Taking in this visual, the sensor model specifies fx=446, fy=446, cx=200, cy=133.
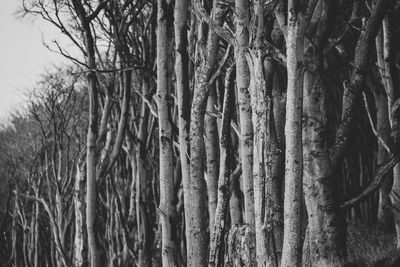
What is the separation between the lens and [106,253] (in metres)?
15.7

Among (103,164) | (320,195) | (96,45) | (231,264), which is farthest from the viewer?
(96,45)


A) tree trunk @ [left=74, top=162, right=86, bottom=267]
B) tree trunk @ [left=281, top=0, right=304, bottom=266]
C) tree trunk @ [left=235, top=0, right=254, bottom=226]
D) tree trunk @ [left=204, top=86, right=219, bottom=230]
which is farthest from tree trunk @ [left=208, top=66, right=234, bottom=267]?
tree trunk @ [left=74, top=162, right=86, bottom=267]

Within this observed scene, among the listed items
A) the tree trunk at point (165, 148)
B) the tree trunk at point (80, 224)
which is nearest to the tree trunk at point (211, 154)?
the tree trunk at point (165, 148)

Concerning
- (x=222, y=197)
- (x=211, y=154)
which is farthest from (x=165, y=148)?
(x=222, y=197)

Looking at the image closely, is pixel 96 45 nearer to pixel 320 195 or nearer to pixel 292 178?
pixel 320 195

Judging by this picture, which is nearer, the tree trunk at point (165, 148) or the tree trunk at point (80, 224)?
the tree trunk at point (165, 148)

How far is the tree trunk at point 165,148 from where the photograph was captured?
529 centimetres

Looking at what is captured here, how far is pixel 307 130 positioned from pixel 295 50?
1.41 m

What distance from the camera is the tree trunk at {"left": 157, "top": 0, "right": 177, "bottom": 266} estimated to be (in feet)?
17.4

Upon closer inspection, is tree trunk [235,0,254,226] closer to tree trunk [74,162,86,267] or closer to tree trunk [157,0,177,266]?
tree trunk [157,0,177,266]

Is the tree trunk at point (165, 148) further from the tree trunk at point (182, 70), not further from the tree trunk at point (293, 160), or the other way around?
the tree trunk at point (293, 160)

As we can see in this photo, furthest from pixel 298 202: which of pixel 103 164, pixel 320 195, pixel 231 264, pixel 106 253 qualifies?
pixel 106 253

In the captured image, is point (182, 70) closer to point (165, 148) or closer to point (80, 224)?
point (165, 148)

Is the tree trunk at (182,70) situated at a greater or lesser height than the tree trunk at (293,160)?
greater
